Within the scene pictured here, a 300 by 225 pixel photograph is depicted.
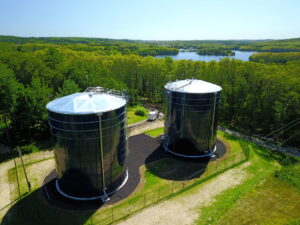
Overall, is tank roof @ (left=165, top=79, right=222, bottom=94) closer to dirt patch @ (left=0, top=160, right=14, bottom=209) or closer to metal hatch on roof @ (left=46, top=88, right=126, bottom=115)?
metal hatch on roof @ (left=46, top=88, right=126, bottom=115)

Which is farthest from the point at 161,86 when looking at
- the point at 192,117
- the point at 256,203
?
the point at 256,203

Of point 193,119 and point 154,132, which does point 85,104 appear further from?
point 154,132

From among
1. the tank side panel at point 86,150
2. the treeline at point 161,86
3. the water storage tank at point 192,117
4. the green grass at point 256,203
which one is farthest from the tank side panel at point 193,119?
the treeline at point 161,86

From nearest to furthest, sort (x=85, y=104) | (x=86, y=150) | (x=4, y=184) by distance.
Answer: (x=86, y=150)
(x=85, y=104)
(x=4, y=184)

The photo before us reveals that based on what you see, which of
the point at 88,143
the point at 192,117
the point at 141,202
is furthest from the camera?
the point at 192,117

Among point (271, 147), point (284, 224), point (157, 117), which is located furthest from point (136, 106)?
point (284, 224)

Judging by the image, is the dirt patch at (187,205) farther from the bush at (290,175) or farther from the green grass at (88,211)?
the bush at (290,175)

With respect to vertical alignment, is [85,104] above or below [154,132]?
above

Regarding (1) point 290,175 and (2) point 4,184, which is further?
(1) point 290,175
